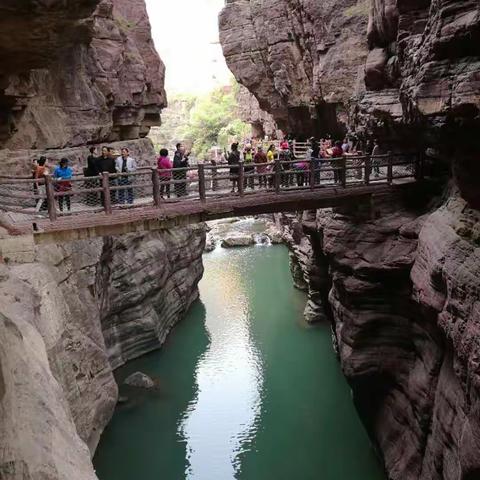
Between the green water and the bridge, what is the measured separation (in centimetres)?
640

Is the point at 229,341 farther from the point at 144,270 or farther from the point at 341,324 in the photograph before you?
the point at 341,324

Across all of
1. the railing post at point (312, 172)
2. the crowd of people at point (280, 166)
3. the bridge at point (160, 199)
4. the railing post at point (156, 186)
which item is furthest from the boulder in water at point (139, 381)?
the railing post at point (312, 172)

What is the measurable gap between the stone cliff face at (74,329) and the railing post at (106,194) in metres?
1.61

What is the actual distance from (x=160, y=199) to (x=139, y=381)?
7.60 metres

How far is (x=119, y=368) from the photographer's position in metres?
18.7

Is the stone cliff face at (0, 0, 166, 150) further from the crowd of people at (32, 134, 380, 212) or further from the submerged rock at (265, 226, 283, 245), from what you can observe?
the submerged rock at (265, 226, 283, 245)

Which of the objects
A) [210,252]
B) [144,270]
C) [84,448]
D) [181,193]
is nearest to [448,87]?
[181,193]

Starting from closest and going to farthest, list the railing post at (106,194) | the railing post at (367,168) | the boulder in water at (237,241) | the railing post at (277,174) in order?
1. the railing post at (106,194)
2. the railing post at (277,174)
3. the railing post at (367,168)
4. the boulder in water at (237,241)

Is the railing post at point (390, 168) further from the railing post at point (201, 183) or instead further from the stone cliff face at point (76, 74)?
the stone cliff face at point (76, 74)

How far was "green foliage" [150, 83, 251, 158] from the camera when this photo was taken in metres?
64.7

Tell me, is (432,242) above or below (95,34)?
below

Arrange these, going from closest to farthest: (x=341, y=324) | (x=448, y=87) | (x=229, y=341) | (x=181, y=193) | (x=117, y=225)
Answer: (x=448, y=87), (x=117, y=225), (x=181, y=193), (x=341, y=324), (x=229, y=341)

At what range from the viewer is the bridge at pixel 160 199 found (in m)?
11.4

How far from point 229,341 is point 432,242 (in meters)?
12.4
